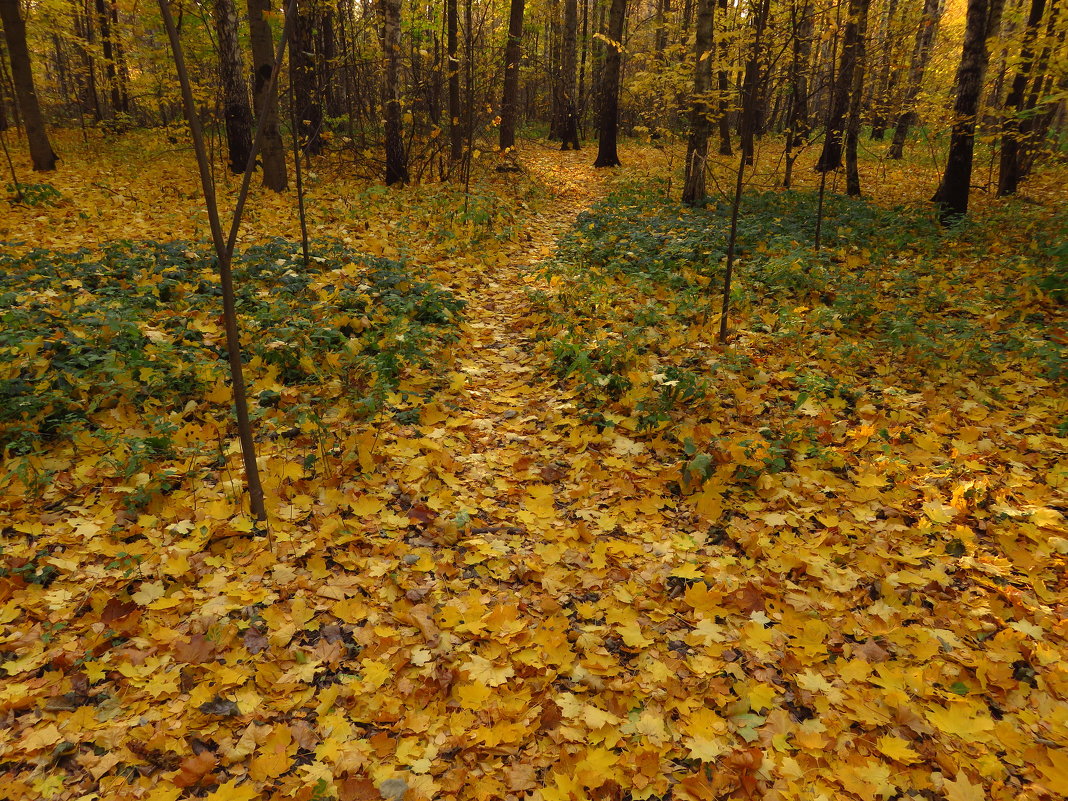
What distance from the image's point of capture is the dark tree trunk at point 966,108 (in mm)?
8523

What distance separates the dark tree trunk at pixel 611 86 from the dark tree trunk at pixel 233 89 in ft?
29.4

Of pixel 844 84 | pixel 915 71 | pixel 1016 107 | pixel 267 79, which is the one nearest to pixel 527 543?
pixel 267 79

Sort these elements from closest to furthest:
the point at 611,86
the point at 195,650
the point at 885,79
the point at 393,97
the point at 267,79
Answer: the point at 195,650 < the point at 267,79 < the point at 393,97 < the point at 611,86 < the point at 885,79

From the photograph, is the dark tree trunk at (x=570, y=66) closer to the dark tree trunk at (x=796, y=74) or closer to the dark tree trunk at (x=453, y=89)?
the dark tree trunk at (x=453, y=89)

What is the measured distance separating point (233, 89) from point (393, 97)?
3363mm

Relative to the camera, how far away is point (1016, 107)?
9.99 m

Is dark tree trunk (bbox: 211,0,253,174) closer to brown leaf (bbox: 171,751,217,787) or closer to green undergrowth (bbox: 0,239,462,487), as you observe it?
green undergrowth (bbox: 0,239,462,487)

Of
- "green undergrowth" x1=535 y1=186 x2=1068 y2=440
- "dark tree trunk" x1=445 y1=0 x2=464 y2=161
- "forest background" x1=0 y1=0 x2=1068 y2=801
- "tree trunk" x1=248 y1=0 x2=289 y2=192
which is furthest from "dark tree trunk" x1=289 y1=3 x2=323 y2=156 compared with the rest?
"green undergrowth" x1=535 y1=186 x2=1068 y2=440

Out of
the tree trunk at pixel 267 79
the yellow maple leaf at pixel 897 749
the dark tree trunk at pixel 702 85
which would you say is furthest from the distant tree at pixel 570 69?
the yellow maple leaf at pixel 897 749

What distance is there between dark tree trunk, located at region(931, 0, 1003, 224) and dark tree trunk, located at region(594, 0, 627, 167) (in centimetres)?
814

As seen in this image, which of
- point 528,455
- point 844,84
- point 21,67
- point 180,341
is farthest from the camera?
point 844,84

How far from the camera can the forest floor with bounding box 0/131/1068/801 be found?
2.19m

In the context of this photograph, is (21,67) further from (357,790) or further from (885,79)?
(885,79)

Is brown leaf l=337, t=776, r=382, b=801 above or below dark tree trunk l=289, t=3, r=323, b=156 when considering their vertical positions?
below
